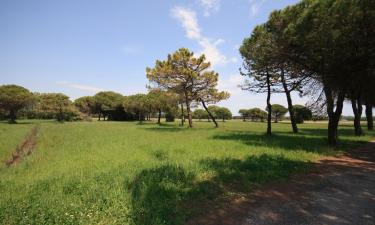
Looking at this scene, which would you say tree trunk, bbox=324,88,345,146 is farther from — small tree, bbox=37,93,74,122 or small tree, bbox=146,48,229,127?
small tree, bbox=37,93,74,122

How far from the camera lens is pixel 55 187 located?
879cm

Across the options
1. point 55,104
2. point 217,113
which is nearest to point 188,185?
point 55,104

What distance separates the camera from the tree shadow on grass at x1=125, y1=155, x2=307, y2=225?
6672 millimetres

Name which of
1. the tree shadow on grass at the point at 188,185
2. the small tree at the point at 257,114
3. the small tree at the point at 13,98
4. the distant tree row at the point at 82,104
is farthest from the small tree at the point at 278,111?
the tree shadow on grass at the point at 188,185

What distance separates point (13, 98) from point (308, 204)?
77145 millimetres

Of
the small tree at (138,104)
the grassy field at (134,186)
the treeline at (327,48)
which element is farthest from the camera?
the small tree at (138,104)

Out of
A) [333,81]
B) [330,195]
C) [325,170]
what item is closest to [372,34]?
[333,81]

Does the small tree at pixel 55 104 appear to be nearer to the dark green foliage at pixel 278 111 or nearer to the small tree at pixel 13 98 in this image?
the small tree at pixel 13 98

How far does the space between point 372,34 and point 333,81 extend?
3.42m

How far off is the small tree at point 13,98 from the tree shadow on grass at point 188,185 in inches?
2816

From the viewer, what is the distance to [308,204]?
7199 mm

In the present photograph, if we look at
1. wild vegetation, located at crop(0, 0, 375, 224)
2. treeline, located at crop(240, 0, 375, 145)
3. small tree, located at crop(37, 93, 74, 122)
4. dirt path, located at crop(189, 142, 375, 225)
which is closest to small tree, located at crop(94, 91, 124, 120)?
small tree, located at crop(37, 93, 74, 122)

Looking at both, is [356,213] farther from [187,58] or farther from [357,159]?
[187,58]

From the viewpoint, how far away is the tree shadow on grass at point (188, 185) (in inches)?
263
